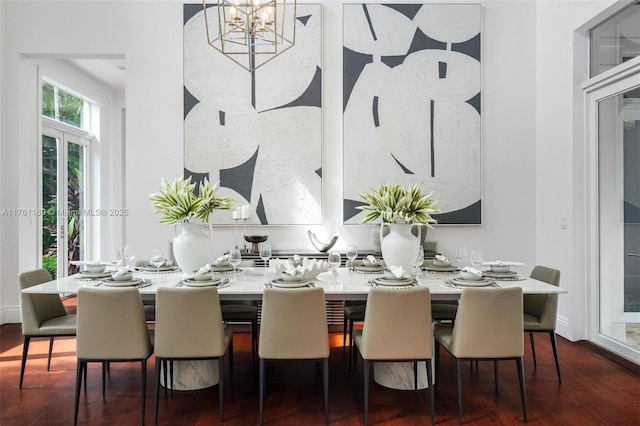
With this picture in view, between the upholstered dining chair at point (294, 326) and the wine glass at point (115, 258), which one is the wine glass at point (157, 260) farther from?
the upholstered dining chair at point (294, 326)

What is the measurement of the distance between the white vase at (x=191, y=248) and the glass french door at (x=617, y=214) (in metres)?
3.31

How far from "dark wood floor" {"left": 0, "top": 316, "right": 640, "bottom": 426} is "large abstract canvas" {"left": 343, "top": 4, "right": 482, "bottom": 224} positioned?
184 cm

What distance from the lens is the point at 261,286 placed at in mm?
2576

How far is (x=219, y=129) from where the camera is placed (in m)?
4.47

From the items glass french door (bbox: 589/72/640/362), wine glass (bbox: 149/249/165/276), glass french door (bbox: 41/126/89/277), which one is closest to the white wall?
glass french door (bbox: 589/72/640/362)

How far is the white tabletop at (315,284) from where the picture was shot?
2441 millimetres

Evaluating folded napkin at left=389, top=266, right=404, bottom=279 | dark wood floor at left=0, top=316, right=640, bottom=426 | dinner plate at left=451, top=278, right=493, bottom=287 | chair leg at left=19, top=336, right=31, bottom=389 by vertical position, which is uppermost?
folded napkin at left=389, top=266, right=404, bottom=279

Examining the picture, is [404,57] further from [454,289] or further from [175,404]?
[175,404]

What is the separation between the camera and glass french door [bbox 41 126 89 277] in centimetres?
527

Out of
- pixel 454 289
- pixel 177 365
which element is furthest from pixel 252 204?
pixel 454 289

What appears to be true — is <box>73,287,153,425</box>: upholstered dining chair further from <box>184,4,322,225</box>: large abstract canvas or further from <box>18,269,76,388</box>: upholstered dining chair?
<box>184,4,322,225</box>: large abstract canvas

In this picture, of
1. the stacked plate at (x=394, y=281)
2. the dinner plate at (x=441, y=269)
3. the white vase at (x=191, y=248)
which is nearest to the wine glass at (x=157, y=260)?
the white vase at (x=191, y=248)

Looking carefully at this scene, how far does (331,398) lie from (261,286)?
2.79 ft

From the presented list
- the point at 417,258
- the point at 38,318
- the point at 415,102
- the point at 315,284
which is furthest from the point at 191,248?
the point at 415,102
